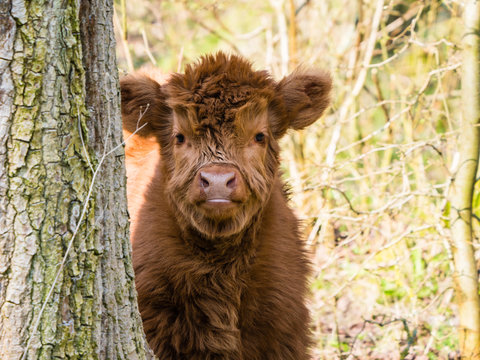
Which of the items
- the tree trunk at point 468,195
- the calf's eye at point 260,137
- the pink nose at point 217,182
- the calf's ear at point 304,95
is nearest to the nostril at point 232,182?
the pink nose at point 217,182

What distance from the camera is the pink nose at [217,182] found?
3.60m

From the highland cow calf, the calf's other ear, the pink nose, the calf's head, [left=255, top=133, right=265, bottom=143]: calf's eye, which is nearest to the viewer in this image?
the pink nose

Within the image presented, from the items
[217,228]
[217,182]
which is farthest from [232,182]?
[217,228]

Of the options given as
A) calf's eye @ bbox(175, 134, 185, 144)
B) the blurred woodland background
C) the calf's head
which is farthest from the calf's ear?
calf's eye @ bbox(175, 134, 185, 144)

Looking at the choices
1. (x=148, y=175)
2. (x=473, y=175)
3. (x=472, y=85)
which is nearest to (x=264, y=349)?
(x=148, y=175)

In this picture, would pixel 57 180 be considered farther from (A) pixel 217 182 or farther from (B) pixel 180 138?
(B) pixel 180 138

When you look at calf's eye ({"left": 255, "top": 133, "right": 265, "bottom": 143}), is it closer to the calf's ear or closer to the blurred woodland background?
the calf's ear

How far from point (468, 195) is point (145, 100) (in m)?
2.43

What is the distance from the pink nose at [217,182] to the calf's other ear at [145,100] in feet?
3.00

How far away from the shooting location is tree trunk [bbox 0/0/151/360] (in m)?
2.39

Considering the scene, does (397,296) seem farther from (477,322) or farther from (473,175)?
(473,175)

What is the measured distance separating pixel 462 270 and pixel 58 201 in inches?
126

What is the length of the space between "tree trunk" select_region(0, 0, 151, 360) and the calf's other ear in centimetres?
159

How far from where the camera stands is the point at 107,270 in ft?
8.98
